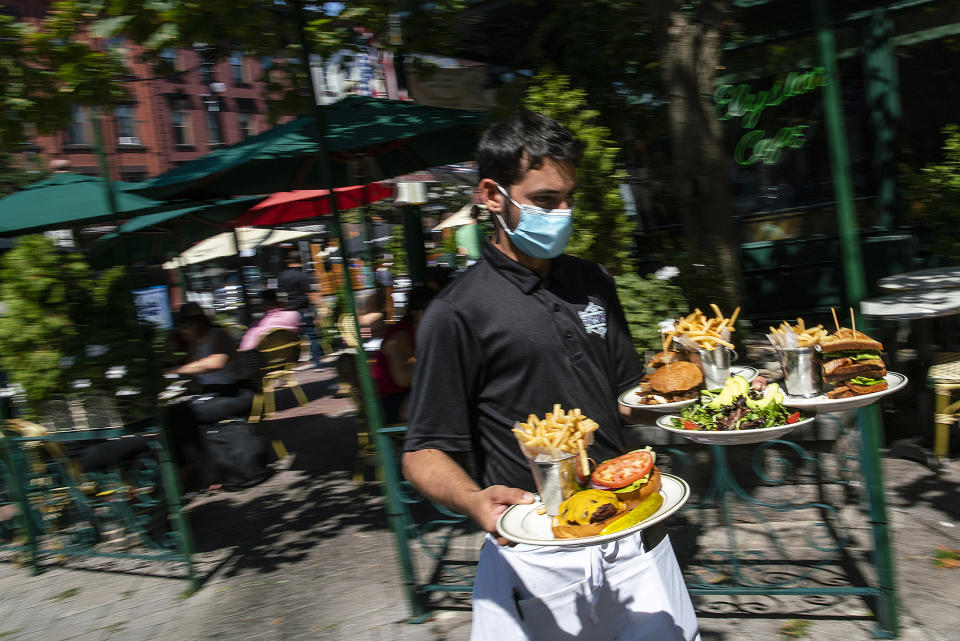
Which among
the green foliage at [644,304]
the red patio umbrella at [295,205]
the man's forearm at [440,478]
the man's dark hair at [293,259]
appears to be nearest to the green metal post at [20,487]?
the red patio umbrella at [295,205]

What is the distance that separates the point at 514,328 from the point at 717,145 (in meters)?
4.42

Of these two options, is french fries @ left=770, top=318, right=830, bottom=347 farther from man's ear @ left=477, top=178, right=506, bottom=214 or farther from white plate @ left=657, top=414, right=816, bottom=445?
man's ear @ left=477, top=178, right=506, bottom=214

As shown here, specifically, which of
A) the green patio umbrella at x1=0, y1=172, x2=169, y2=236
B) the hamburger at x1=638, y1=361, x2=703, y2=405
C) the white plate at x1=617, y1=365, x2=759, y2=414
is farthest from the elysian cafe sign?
the white plate at x1=617, y1=365, x2=759, y2=414

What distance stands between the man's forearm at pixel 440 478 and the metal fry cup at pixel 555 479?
15 cm

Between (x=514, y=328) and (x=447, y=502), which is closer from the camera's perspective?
(x=447, y=502)

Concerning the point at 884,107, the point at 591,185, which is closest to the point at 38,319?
the point at 591,185

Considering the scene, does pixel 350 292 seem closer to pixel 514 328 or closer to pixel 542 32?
pixel 514 328

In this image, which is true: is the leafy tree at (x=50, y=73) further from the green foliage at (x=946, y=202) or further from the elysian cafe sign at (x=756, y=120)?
the green foliage at (x=946, y=202)

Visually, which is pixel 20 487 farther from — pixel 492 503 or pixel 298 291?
pixel 298 291

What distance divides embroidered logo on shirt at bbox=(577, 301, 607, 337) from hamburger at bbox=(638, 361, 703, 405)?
266 mm

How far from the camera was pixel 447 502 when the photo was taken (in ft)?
5.54

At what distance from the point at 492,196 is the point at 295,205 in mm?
8224

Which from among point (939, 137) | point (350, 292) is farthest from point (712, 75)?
point (939, 137)

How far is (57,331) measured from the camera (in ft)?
17.6
